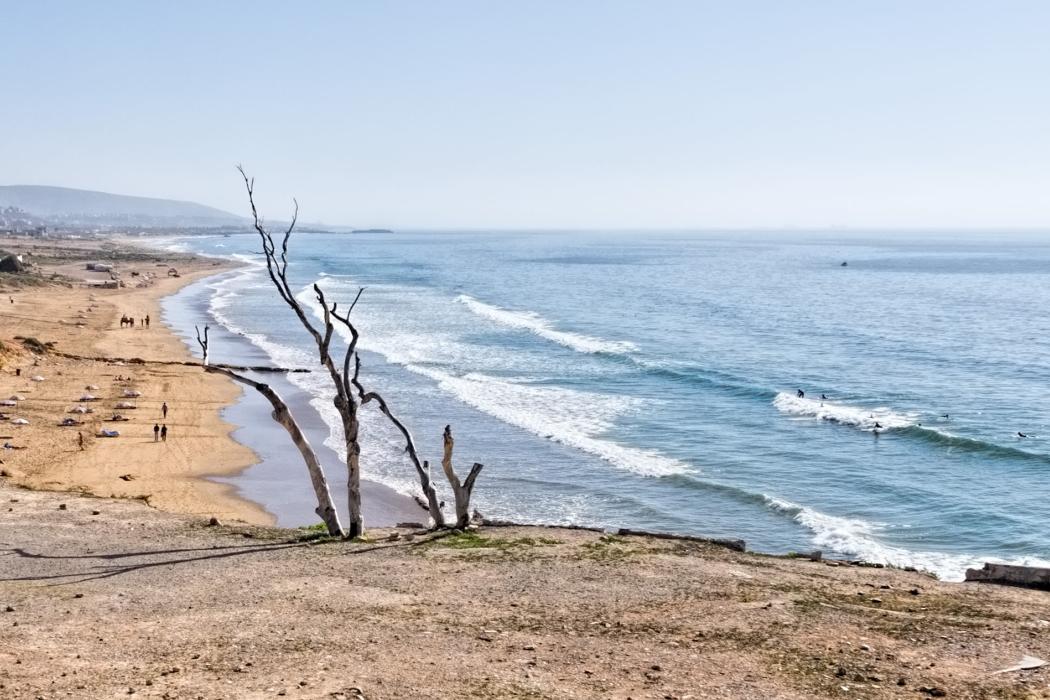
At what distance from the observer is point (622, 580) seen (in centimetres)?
1644

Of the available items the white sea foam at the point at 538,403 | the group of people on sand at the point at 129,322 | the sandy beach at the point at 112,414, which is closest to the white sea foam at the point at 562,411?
the white sea foam at the point at 538,403

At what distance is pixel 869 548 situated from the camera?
2302 cm

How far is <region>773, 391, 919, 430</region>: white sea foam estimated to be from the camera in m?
35.9

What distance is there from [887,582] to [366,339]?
45889 millimetres

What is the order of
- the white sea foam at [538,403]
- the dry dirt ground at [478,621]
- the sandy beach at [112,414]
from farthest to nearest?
1. the white sea foam at [538,403]
2. the sandy beach at [112,414]
3. the dry dirt ground at [478,621]

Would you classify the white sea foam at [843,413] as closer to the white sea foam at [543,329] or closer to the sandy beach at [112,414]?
the white sea foam at [543,329]

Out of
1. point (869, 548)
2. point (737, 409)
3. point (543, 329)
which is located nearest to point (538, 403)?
point (737, 409)

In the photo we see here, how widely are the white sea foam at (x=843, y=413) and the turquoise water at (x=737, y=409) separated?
16cm

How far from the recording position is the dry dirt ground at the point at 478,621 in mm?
11930

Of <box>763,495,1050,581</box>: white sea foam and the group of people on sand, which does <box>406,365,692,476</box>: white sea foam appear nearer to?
<box>763,495,1050,581</box>: white sea foam

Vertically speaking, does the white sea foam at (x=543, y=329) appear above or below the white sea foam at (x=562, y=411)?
above

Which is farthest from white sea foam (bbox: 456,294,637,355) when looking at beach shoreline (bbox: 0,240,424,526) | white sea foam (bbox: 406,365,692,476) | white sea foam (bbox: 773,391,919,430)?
beach shoreline (bbox: 0,240,424,526)

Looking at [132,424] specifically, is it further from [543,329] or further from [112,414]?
[543,329]

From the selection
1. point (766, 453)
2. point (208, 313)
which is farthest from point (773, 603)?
point (208, 313)
